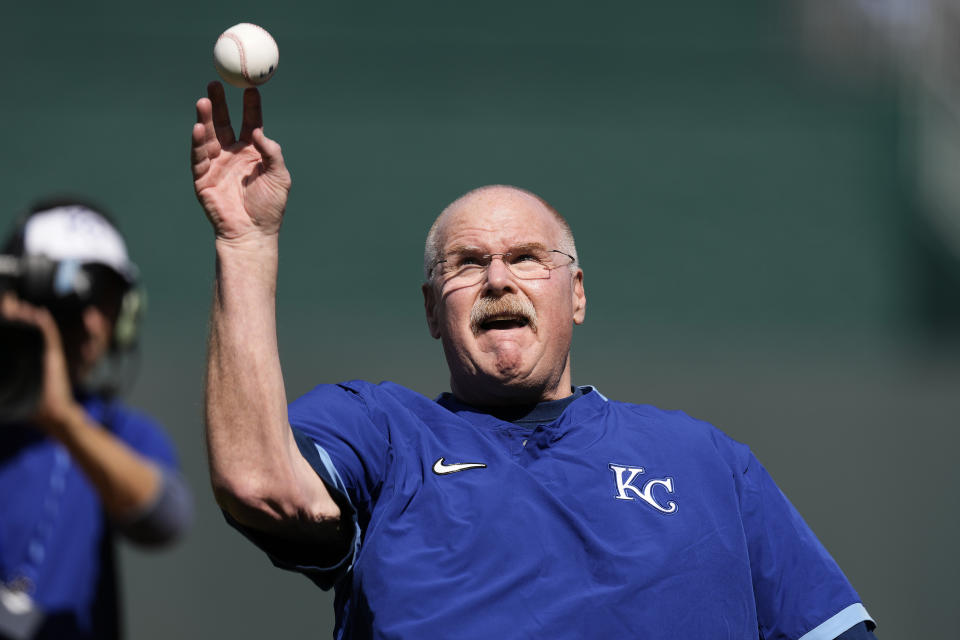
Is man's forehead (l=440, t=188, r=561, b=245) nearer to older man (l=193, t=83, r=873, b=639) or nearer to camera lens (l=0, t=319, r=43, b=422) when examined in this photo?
older man (l=193, t=83, r=873, b=639)

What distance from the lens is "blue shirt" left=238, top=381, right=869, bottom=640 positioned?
2.43 metres

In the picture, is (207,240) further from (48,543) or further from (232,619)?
(48,543)

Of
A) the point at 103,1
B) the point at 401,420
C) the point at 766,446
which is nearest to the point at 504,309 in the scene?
the point at 401,420

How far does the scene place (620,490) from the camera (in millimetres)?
2648

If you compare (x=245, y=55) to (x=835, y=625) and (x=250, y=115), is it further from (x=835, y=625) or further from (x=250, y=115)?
(x=835, y=625)

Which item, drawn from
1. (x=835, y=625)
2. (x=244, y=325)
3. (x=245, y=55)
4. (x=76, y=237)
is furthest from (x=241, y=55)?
(x=835, y=625)

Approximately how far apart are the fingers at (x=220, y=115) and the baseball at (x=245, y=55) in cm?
17

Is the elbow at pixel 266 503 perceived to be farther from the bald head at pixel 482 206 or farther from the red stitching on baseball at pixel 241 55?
the bald head at pixel 482 206

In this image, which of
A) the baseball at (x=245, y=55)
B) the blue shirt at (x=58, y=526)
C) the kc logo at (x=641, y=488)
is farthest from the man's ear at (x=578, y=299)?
the blue shirt at (x=58, y=526)

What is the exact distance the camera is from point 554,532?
2.53 m

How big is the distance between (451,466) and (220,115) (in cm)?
95

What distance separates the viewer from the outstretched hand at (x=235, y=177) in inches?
86.8

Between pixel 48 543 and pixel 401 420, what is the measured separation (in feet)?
3.48

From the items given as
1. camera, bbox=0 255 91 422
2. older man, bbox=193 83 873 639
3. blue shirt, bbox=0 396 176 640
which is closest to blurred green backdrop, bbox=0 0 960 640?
older man, bbox=193 83 873 639
